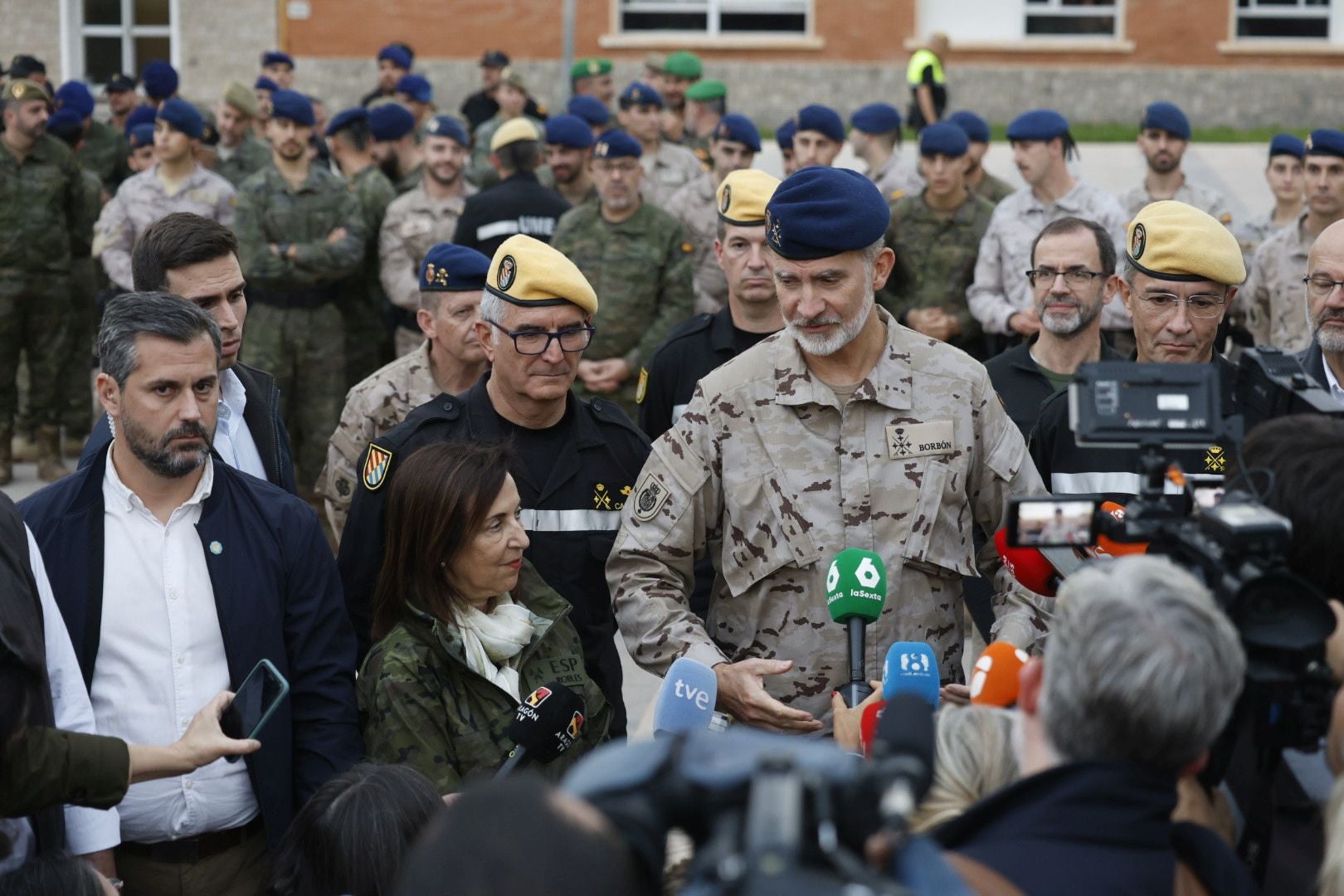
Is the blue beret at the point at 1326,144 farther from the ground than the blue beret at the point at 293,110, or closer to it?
closer to it

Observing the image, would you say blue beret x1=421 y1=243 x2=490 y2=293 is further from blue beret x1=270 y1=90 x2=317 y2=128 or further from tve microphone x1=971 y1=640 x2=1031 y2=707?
blue beret x1=270 y1=90 x2=317 y2=128

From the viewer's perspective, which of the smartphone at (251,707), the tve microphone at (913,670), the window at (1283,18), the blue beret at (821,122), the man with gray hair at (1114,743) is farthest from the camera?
the window at (1283,18)

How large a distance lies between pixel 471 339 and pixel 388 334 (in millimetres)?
4959

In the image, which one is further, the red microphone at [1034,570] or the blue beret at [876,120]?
the blue beret at [876,120]

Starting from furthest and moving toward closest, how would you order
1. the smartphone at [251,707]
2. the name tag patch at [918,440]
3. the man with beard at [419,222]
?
the man with beard at [419,222] → the name tag patch at [918,440] → the smartphone at [251,707]

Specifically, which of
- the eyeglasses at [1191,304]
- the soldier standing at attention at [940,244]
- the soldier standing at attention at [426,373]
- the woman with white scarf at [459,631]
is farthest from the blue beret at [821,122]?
the woman with white scarf at [459,631]

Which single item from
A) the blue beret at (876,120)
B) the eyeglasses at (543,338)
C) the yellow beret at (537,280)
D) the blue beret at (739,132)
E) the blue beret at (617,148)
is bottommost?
the eyeglasses at (543,338)

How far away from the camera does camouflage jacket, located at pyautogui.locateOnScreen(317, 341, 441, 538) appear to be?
17.9 ft

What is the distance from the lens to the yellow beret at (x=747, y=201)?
6320 mm

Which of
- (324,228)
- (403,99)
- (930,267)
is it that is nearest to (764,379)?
(930,267)

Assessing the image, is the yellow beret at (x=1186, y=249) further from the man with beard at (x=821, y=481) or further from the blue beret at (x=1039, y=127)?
the blue beret at (x=1039, y=127)

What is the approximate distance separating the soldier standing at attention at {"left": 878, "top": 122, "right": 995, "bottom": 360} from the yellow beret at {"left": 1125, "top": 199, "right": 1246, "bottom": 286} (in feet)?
12.8

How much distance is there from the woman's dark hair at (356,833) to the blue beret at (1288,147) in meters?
8.47

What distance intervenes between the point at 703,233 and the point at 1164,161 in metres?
2.91
